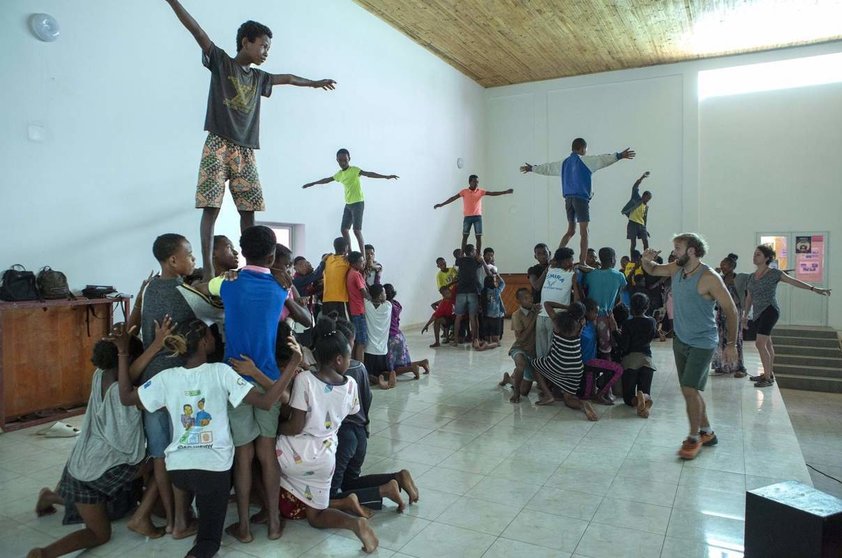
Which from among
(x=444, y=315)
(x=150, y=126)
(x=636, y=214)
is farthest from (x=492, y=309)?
(x=150, y=126)

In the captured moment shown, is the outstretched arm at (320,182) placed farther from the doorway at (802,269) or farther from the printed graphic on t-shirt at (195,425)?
the doorway at (802,269)

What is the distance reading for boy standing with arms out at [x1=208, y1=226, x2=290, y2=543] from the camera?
275 cm

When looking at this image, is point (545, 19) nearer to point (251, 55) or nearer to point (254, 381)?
point (251, 55)

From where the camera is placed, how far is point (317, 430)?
9.30 ft

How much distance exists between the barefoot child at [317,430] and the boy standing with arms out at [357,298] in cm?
316

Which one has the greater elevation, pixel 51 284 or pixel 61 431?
pixel 51 284

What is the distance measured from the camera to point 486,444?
13.8 feet

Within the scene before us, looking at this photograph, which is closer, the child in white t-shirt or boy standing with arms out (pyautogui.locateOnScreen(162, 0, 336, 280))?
the child in white t-shirt

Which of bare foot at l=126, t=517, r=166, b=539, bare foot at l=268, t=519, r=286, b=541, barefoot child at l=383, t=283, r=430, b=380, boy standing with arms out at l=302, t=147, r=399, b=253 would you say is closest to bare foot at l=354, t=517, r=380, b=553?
bare foot at l=268, t=519, r=286, b=541

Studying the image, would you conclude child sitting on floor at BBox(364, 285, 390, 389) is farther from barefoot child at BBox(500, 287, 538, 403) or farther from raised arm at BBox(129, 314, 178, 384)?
raised arm at BBox(129, 314, 178, 384)

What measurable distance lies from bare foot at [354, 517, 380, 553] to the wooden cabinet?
10.7 ft

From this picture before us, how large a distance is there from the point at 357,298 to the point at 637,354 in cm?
290

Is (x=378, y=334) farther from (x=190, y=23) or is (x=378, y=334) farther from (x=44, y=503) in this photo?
(x=190, y=23)

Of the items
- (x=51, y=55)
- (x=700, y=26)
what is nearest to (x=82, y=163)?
(x=51, y=55)
